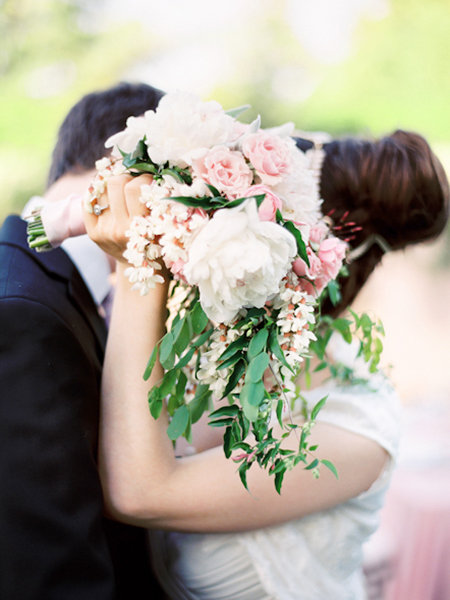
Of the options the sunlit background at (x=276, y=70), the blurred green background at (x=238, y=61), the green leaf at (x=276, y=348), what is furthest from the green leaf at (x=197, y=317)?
the blurred green background at (x=238, y=61)

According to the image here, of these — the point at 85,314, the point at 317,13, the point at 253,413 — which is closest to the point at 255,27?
the point at 317,13

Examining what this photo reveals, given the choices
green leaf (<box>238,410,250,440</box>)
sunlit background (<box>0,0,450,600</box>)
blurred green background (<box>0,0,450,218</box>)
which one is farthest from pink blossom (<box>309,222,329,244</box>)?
blurred green background (<box>0,0,450,218</box>)

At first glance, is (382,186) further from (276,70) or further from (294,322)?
(276,70)

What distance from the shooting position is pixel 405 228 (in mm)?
1671

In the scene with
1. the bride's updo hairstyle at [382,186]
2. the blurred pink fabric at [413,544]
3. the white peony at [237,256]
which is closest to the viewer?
the white peony at [237,256]

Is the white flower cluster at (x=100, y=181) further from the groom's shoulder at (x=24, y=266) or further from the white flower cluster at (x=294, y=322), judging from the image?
the white flower cluster at (x=294, y=322)

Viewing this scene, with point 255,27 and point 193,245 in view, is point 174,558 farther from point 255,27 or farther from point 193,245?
point 255,27

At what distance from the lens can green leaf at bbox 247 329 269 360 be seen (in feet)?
2.79

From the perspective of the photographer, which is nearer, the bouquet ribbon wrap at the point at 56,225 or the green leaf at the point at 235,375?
the green leaf at the point at 235,375

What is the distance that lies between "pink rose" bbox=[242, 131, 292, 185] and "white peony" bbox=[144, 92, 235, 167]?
0.19ft

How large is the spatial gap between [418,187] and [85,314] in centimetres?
95

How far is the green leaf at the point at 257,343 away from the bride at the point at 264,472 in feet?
0.94

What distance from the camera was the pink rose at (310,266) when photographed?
0.94 m

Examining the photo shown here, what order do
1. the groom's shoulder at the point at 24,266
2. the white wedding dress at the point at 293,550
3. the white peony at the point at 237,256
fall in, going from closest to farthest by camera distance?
the white peony at the point at 237,256
the groom's shoulder at the point at 24,266
the white wedding dress at the point at 293,550
